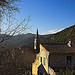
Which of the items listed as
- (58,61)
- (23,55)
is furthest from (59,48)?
(23,55)

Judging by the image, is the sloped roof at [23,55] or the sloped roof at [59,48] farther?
the sloped roof at [59,48]

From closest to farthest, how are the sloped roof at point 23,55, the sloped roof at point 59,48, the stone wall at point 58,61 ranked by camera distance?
the sloped roof at point 23,55 → the stone wall at point 58,61 → the sloped roof at point 59,48

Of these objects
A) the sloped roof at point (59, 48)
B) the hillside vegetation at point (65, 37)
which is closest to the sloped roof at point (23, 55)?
the sloped roof at point (59, 48)

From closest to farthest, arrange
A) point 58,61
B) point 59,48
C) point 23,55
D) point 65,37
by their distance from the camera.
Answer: point 58,61
point 59,48
point 23,55
point 65,37

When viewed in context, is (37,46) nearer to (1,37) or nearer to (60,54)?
(60,54)

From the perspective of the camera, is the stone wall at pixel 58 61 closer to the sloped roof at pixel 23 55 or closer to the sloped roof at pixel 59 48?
the sloped roof at pixel 59 48

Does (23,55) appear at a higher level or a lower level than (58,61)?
higher

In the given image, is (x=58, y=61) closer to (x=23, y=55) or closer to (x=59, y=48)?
(x=59, y=48)

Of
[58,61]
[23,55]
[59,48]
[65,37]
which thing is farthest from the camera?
[65,37]

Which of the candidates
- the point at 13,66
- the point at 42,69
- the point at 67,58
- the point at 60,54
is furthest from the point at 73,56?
the point at 13,66

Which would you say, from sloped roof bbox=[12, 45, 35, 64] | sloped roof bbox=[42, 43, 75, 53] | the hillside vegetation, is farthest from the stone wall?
the hillside vegetation

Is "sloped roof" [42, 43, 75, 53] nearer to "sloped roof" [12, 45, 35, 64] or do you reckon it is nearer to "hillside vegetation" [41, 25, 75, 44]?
"sloped roof" [12, 45, 35, 64]

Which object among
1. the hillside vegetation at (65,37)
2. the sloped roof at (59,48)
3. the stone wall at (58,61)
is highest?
the hillside vegetation at (65,37)

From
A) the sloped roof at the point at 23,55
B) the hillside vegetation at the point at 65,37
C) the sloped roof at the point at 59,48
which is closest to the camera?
the sloped roof at the point at 23,55
